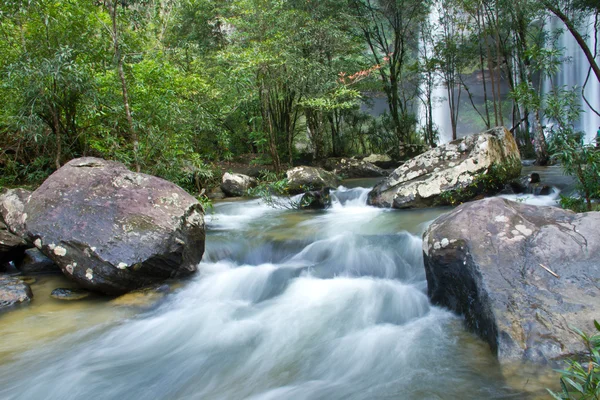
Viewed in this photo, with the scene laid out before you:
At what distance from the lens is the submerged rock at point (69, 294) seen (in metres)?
4.73

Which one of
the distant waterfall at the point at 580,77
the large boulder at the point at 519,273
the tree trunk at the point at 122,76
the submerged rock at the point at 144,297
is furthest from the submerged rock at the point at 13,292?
the distant waterfall at the point at 580,77

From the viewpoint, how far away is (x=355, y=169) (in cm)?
1569

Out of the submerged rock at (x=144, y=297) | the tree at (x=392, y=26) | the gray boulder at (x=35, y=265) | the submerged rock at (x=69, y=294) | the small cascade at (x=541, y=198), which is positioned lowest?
the submerged rock at (x=144, y=297)

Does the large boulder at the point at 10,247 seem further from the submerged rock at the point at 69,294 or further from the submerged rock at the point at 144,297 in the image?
the submerged rock at the point at 144,297

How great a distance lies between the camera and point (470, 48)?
57.6 feet

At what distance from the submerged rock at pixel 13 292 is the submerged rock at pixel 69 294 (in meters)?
0.26

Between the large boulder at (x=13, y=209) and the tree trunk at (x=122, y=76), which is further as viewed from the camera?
the tree trunk at (x=122, y=76)

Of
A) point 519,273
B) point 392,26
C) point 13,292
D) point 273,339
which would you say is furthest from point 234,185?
point 392,26

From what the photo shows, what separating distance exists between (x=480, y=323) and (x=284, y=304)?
226 centimetres

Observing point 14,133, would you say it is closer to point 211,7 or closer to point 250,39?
point 250,39

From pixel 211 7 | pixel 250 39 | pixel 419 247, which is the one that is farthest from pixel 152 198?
pixel 211 7

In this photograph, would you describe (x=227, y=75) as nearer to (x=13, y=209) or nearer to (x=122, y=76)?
(x=122, y=76)

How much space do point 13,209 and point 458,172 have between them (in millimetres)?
8047

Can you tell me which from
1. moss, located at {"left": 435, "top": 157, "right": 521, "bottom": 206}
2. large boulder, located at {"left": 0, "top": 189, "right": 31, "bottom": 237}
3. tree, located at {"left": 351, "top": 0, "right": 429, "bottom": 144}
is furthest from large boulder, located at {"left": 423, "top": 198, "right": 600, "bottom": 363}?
tree, located at {"left": 351, "top": 0, "right": 429, "bottom": 144}
